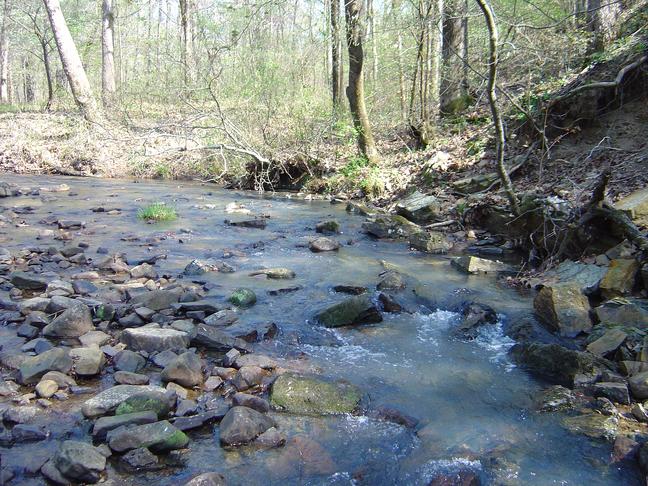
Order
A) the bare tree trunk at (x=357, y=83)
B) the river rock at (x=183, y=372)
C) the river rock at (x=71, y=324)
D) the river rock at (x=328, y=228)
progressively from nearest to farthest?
the river rock at (x=183, y=372) → the river rock at (x=71, y=324) → the river rock at (x=328, y=228) → the bare tree trunk at (x=357, y=83)

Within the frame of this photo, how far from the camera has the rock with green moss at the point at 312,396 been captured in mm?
3654

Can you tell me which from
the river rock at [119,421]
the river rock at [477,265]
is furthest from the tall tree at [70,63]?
the river rock at [119,421]

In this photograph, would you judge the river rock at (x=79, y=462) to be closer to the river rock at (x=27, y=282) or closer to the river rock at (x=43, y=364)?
the river rock at (x=43, y=364)

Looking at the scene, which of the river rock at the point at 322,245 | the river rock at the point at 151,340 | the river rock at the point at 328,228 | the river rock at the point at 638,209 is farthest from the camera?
the river rock at the point at 328,228

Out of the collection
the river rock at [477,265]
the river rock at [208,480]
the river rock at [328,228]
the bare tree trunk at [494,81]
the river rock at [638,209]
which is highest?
the bare tree trunk at [494,81]

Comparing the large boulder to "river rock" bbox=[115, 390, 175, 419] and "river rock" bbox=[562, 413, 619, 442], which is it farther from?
"river rock" bbox=[115, 390, 175, 419]

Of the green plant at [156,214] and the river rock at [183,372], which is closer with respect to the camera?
the river rock at [183,372]

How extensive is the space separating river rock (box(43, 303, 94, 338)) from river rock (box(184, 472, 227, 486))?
2288 mm

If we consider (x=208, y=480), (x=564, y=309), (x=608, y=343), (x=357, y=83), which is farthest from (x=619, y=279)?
(x=357, y=83)

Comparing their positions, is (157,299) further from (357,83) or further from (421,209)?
(357,83)

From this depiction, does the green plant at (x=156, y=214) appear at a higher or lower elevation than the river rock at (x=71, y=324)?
higher

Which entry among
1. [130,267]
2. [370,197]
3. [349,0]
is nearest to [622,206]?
[130,267]

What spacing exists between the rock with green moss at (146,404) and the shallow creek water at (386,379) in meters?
0.27

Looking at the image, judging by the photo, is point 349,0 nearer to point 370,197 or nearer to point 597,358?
point 370,197
